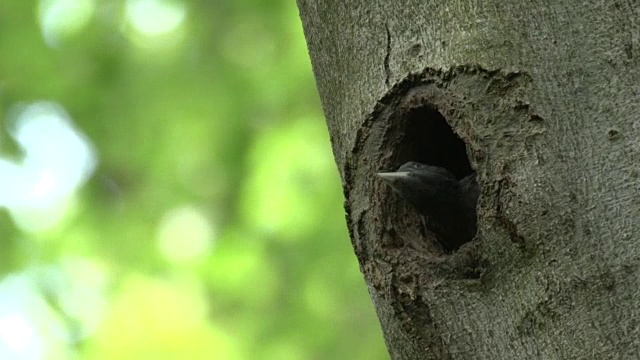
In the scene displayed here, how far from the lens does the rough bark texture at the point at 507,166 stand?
1.10 metres

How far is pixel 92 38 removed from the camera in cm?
329

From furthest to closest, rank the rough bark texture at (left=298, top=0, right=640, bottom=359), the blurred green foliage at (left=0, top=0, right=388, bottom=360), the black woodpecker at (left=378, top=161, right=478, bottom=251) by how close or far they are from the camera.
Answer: the blurred green foliage at (left=0, top=0, right=388, bottom=360) → the black woodpecker at (left=378, top=161, right=478, bottom=251) → the rough bark texture at (left=298, top=0, right=640, bottom=359)

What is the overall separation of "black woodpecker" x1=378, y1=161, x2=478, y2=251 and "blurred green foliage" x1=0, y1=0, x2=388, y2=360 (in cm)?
168

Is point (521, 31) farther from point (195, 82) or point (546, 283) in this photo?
point (195, 82)

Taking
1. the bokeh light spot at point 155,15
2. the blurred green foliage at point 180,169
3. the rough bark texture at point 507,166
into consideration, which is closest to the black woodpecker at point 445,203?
the rough bark texture at point 507,166

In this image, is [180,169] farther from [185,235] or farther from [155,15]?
[155,15]

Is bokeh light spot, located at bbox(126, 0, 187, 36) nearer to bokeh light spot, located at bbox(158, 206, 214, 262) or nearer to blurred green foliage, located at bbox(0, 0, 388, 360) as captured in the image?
blurred green foliage, located at bbox(0, 0, 388, 360)

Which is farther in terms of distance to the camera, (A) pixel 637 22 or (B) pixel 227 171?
(B) pixel 227 171

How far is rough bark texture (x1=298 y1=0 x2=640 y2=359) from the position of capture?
110 cm

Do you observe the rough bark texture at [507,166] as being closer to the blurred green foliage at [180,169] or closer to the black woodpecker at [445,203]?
the black woodpecker at [445,203]

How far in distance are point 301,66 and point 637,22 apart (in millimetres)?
2101

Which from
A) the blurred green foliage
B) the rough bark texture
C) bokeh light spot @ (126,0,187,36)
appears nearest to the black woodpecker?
the rough bark texture

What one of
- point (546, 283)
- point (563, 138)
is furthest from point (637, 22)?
point (546, 283)

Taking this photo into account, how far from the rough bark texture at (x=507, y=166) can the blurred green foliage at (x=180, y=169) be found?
1741 millimetres
